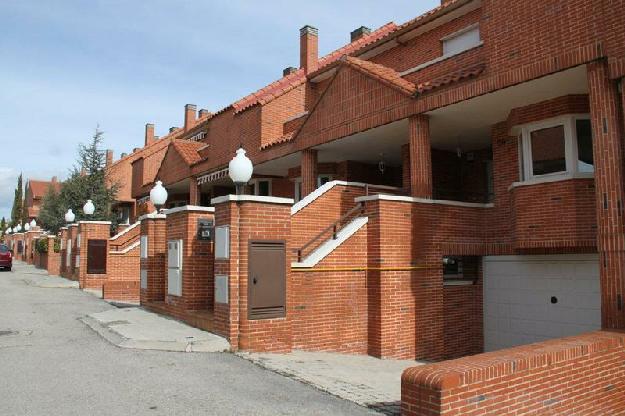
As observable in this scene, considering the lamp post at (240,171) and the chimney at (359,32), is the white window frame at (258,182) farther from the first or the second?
the lamp post at (240,171)

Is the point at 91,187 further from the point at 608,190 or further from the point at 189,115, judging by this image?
the point at 608,190

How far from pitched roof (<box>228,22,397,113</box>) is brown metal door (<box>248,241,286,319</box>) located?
9.17 meters

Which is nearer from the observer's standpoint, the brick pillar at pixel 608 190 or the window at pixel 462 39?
the brick pillar at pixel 608 190

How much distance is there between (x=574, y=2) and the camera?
8.77 meters

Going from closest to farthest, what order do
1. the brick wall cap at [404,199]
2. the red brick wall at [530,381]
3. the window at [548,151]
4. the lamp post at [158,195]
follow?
the red brick wall at [530,381]
the window at [548,151]
the brick wall cap at [404,199]
the lamp post at [158,195]

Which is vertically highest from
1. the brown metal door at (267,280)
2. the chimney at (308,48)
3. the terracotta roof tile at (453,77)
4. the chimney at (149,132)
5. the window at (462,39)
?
the chimney at (149,132)

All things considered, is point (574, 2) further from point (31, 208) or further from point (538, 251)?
point (31, 208)

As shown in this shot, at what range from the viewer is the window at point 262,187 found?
793 inches

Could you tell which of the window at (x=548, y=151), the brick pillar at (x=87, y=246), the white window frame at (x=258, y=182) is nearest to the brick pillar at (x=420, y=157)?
the window at (x=548, y=151)

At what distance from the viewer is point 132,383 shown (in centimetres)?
657

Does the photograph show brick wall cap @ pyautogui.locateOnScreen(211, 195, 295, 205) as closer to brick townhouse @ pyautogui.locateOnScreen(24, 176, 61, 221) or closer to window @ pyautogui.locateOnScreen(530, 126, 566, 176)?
window @ pyautogui.locateOnScreen(530, 126, 566, 176)

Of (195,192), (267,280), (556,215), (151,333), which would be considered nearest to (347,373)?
(267,280)

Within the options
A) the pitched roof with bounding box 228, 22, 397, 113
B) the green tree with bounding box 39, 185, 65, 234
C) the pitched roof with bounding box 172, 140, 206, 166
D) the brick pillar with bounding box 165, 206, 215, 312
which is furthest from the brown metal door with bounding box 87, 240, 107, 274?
the green tree with bounding box 39, 185, 65, 234

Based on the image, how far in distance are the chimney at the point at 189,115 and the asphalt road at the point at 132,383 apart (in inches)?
1078
